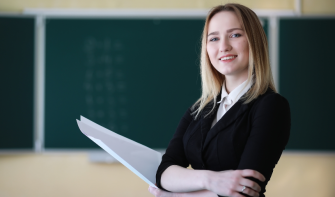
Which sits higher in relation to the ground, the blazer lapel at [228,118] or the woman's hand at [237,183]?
the blazer lapel at [228,118]

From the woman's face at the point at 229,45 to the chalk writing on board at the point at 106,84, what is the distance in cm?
208

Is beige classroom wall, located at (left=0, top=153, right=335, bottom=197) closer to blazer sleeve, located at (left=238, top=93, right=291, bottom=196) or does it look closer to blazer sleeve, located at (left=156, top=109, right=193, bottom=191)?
blazer sleeve, located at (left=156, top=109, right=193, bottom=191)

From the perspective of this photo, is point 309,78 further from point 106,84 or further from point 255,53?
point 255,53

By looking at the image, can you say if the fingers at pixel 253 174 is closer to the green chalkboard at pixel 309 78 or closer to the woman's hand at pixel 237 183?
the woman's hand at pixel 237 183

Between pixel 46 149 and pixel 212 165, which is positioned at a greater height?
pixel 212 165

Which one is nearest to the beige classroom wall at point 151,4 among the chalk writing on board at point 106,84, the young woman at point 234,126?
the chalk writing on board at point 106,84

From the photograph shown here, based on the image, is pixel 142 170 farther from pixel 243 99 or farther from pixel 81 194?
pixel 81 194

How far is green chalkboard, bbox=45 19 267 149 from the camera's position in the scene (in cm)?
318

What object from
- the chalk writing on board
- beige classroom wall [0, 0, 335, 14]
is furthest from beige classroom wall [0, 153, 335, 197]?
beige classroom wall [0, 0, 335, 14]

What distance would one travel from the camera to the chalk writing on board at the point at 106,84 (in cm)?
319

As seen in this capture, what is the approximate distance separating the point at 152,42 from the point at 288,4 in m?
1.46

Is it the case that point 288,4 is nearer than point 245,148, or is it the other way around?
point 245,148

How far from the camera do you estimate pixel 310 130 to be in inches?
123

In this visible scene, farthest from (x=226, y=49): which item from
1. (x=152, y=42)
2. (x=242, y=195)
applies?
(x=152, y=42)
